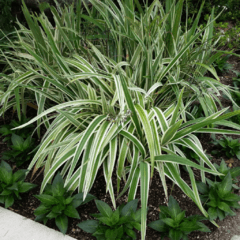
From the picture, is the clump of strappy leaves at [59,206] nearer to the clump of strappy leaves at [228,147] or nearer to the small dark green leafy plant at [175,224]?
the small dark green leafy plant at [175,224]

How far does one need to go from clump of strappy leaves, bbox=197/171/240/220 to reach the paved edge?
0.83 m

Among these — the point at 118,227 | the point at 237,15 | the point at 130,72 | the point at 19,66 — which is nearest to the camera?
the point at 118,227

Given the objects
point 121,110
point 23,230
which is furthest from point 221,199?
point 23,230

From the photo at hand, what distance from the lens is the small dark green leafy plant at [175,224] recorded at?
1.28 m

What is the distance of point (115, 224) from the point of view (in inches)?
50.2

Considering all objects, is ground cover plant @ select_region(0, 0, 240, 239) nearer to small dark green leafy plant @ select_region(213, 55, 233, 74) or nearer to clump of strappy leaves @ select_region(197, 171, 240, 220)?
clump of strappy leaves @ select_region(197, 171, 240, 220)

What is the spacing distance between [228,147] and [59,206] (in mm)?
1262

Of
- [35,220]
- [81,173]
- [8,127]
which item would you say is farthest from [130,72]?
[35,220]

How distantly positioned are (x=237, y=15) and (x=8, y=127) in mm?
3114

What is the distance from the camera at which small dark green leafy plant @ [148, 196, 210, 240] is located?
1279mm

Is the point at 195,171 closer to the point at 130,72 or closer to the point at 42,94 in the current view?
the point at 130,72

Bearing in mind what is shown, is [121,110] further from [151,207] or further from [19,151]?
[19,151]

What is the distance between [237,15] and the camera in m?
3.21

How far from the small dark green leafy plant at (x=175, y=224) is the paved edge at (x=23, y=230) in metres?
0.52
